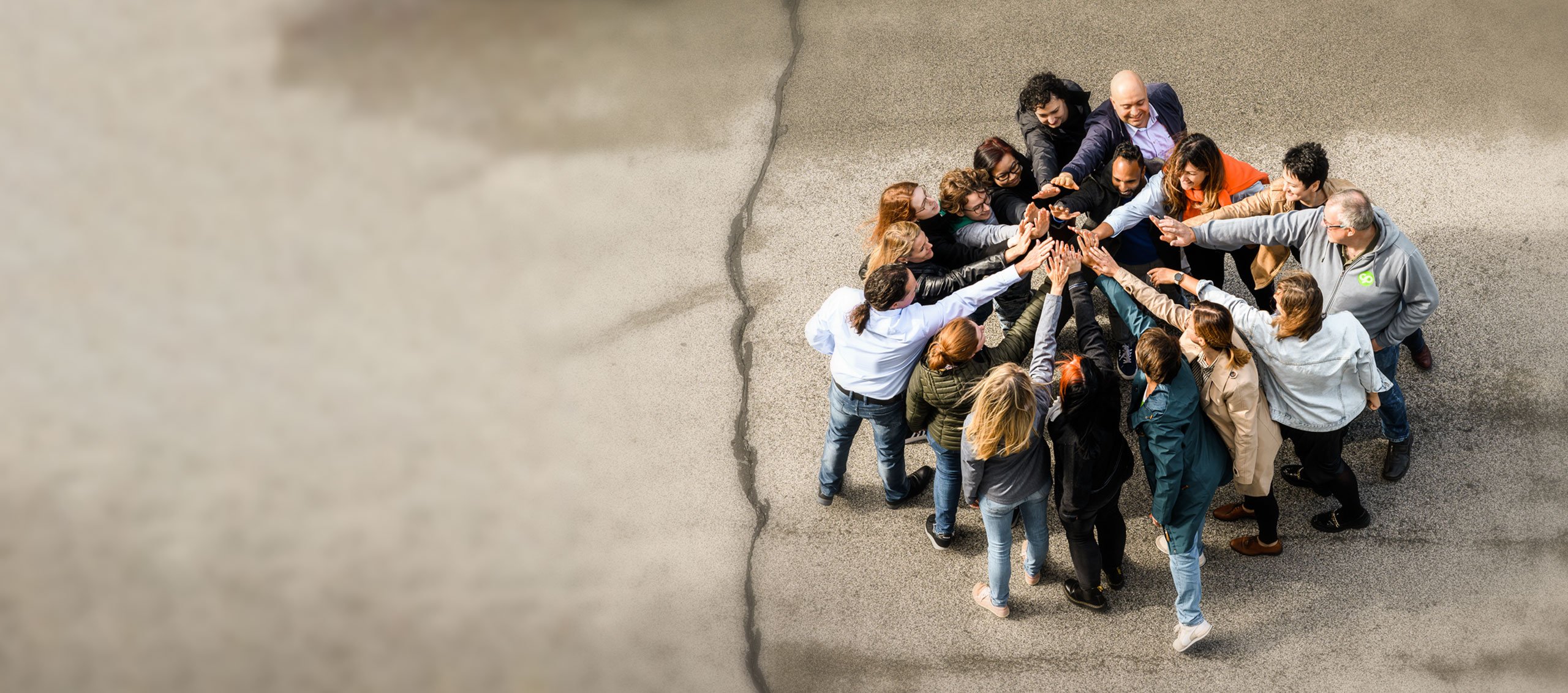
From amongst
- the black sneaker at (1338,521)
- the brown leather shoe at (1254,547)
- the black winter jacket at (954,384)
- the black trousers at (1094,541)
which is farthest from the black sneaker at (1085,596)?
the black sneaker at (1338,521)

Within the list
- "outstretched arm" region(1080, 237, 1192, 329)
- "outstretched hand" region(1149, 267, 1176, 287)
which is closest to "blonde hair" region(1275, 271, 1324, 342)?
"outstretched arm" region(1080, 237, 1192, 329)

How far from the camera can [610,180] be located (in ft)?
23.5

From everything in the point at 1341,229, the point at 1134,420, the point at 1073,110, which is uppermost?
the point at 1073,110

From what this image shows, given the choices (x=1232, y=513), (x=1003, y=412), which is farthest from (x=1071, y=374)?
(x=1232, y=513)

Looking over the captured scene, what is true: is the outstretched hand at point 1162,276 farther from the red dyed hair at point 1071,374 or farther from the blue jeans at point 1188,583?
the blue jeans at point 1188,583

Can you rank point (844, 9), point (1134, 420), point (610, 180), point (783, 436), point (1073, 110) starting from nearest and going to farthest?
point (1134, 420) → point (1073, 110) → point (783, 436) → point (610, 180) → point (844, 9)

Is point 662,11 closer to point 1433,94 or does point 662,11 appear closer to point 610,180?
point 610,180

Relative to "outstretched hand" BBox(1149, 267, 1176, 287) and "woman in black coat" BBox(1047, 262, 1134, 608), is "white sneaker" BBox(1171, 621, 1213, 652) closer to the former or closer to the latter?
"woman in black coat" BBox(1047, 262, 1134, 608)

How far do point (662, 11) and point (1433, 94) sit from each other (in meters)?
5.62

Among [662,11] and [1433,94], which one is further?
[662,11]

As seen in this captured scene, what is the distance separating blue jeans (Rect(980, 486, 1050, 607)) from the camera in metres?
4.66

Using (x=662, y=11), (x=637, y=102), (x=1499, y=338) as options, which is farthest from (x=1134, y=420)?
(x=662, y=11)

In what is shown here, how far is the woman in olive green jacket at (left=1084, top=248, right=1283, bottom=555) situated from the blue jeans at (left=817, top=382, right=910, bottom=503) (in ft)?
4.20

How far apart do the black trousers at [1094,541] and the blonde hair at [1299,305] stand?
1060 millimetres
